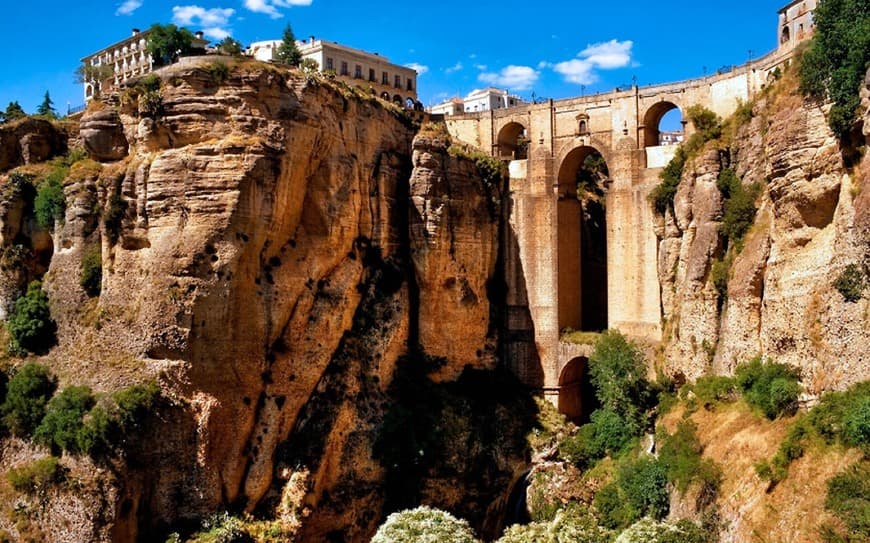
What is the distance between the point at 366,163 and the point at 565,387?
519 inches

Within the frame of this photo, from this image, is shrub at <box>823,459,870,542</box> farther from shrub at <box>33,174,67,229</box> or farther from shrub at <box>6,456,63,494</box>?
shrub at <box>33,174,67,229</box>

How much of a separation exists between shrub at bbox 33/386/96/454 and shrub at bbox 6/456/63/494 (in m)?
0.66

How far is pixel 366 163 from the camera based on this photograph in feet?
112

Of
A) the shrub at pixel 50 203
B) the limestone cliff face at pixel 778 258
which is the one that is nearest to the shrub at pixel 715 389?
the limestone cliff face at pixel 778 258

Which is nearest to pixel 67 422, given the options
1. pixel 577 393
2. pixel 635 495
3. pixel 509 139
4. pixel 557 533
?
pixel 557 533

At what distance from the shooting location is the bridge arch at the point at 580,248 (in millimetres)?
38375

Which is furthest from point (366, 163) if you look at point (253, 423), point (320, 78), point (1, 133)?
point (1, 133)

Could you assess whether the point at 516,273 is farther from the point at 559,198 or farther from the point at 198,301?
the point at 198,301

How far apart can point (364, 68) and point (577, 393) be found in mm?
22505

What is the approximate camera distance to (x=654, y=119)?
37.2 m

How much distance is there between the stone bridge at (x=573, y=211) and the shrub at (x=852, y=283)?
37.3 ft

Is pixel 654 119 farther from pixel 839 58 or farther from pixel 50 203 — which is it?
pixel 50 203

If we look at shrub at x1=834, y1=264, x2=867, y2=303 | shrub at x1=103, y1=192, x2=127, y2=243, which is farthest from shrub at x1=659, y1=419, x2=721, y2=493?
shrub at x1=103, y1=192, x2=127, y2=243

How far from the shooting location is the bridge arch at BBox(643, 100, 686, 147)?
36.5 metres
